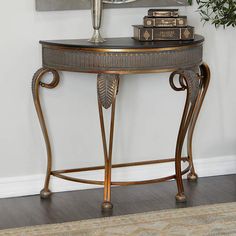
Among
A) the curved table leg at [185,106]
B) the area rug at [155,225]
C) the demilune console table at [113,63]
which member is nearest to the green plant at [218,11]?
the demilune console table at [113,63]

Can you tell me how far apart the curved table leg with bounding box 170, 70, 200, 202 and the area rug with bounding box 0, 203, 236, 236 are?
0.23m

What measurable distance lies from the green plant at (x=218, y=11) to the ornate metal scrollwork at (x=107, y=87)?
0.83 meters

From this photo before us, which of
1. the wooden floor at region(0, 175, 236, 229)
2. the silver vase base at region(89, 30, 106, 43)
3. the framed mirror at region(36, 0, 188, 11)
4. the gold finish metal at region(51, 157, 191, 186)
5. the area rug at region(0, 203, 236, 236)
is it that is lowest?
the wooden floor at region(0, 175, 236, 229)

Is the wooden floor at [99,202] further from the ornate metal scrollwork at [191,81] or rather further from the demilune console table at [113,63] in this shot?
the ornate metal scrollwork at [191,81]

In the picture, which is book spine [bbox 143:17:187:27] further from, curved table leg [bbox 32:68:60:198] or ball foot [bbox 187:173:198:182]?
ball foot [bbox 187:173:198:182]

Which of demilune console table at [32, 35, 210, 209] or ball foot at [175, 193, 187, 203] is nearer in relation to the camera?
demilune console table at [32, 35, 210, 209]

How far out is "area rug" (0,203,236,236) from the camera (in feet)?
11.6

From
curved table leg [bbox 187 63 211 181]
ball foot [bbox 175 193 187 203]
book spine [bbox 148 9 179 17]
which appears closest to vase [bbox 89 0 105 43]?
book spine [bbox 148 9 179 17]

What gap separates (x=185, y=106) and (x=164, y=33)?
45 centimetres

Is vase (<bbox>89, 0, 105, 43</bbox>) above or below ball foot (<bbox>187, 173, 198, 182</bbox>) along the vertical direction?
above

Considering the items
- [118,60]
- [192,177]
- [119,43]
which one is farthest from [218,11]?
[192,177]

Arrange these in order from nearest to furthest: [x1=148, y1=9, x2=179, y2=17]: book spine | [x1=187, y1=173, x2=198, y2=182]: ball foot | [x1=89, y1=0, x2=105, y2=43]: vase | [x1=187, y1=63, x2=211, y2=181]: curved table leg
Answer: [x1=89, y1=0, x2=105, y2=43]: vase < [x1=148, y1=9, x2=179, y2=17]: book spine < [x1=187, y1=63, x2=211, y2=181]: curved table leg < [x1=187, y1=173, x2=198, y2=182]: ball foot

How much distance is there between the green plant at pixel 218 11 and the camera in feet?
13.3

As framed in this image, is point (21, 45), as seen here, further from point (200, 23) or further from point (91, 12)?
point (200, 23)
